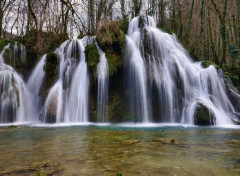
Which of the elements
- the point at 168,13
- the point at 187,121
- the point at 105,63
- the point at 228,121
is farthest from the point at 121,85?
the point at 168,13

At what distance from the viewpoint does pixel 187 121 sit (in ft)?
28.3

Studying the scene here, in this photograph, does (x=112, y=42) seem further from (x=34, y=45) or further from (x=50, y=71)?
(x=34, y=45)

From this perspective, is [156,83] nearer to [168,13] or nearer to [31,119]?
[31,119]

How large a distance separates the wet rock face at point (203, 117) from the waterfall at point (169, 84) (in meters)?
0.18

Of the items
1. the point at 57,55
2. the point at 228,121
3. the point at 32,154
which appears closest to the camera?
the point at 32,154

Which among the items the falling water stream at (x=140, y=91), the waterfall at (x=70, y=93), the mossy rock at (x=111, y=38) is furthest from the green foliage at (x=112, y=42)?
the waterfall at (x=70, y=93)

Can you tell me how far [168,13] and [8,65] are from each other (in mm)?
16743

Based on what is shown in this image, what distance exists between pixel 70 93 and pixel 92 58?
213 cm

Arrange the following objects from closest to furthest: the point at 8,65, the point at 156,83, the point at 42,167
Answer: the point at 42,167
the point at 156,83
the point at 8,65

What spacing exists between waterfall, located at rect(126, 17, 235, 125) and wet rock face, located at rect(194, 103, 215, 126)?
184mm

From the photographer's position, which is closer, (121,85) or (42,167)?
(42,167)

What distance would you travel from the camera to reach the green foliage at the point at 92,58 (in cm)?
984

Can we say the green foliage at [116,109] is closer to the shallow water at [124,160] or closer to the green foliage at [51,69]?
the green foliage at [51,69]

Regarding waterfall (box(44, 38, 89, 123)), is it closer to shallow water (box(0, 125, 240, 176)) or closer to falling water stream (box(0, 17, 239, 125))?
falling water stream (box(0, 17, 239, 125))
